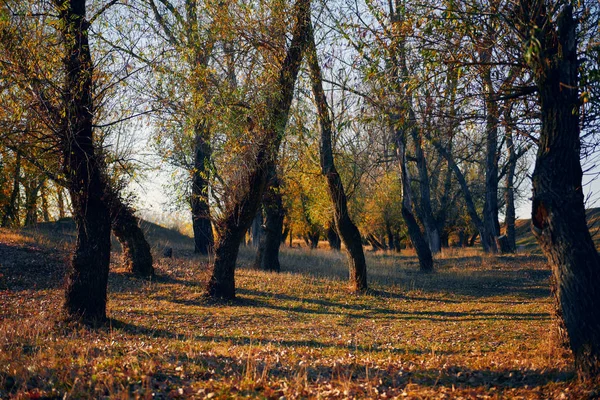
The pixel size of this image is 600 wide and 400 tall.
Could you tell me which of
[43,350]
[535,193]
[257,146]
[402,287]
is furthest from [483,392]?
[402,287]

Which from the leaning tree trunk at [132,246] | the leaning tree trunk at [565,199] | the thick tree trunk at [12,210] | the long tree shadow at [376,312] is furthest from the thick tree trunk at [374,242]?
the leaning tree trunk at [565,199]

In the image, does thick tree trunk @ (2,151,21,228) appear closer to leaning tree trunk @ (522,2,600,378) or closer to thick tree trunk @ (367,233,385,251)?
leaning tree trunk @ (522,2,600,378)

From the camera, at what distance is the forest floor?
19.1 feet

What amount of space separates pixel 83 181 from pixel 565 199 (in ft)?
26.9

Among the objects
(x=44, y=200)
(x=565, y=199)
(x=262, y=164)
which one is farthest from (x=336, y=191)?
(x=44, y=200)

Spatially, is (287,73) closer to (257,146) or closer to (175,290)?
(257,146)

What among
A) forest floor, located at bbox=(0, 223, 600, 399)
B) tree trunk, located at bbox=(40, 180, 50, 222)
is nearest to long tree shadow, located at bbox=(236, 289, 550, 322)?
forest floor, located at bbox=(0, 223, 600, 399)

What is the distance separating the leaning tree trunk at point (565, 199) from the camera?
5.89 meters

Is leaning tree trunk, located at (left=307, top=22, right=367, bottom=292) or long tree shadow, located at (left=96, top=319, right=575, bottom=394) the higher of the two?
leaning tree trunk, located at (left=307, top=22, right=367, bottom=292)

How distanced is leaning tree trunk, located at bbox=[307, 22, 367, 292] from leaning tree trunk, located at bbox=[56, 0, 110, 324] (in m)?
5.48

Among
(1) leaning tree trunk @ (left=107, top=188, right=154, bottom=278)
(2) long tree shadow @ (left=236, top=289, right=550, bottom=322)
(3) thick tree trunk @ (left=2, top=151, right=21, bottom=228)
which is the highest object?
(3) thick tree trunk @ (left=2, top=151, right=21, bottom=228)

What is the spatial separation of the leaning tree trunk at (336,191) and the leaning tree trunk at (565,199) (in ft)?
23.1

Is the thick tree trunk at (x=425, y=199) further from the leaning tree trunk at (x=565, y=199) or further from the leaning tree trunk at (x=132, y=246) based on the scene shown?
the leaning tree trunk at (x=565, y=199)

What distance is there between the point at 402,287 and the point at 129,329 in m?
9.79
